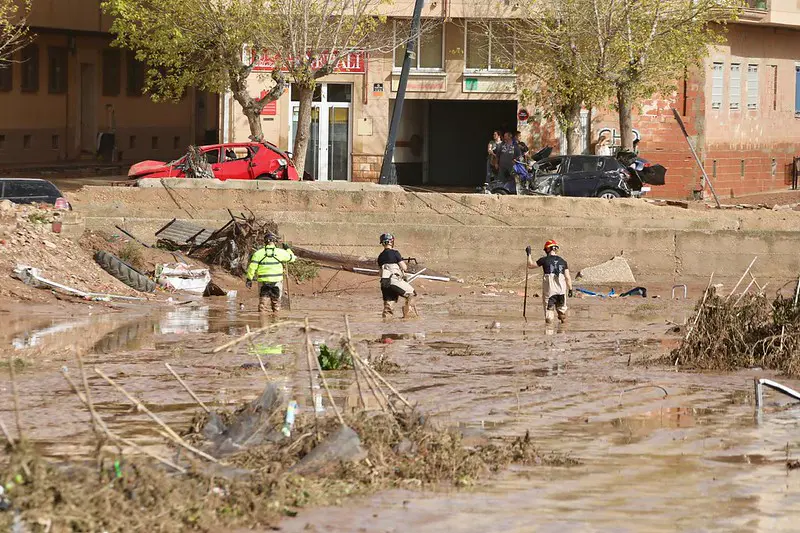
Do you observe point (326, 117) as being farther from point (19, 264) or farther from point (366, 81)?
point (19, 264)

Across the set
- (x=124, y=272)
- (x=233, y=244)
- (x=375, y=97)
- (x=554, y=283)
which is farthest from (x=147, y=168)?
(x=554, y=283)

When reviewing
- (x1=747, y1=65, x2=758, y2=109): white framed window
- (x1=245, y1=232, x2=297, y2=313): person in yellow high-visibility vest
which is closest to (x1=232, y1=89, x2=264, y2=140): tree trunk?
(x1=245, y1=232, x2=297, y2=313): person in yellow high-visibility vest

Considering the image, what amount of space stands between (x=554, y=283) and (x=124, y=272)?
719 centimetres

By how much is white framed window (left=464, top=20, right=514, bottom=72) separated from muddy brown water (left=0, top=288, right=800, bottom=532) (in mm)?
17260

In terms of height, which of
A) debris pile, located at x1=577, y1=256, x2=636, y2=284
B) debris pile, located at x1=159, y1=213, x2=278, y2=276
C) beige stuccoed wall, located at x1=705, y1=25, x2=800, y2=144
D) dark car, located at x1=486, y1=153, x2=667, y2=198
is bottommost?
debris pile, located at x1=577, y1=256, x2=636, y2=284

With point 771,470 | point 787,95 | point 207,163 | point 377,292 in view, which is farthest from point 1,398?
point 787,95

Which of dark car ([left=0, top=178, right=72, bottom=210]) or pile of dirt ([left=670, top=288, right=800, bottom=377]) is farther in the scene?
dark car ([left=0, top=178, right=72, bottom=210])

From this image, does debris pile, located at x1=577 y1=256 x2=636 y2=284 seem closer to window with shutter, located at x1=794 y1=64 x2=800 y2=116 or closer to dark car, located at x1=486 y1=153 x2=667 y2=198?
dark car, located at x1=486 y1=153 x2=667 y2=198

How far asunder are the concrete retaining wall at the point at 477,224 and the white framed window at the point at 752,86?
15426 millimetres

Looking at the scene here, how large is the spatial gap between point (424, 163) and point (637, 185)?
1065 centimetres

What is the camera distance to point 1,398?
13328mm

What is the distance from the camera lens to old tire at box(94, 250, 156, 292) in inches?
918


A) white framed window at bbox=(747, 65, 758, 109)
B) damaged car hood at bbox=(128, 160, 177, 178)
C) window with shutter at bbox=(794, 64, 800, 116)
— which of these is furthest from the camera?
window with shutter at bbox=(794, 64, 800, 116)

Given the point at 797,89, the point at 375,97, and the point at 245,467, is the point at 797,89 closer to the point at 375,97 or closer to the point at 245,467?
the point at 375,97
